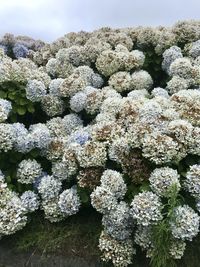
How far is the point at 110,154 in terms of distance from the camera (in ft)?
16.4

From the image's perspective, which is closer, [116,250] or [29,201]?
A: [116,250]

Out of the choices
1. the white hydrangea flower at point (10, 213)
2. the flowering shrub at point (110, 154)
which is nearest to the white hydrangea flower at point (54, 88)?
the flowering shrub at point (110, 154)

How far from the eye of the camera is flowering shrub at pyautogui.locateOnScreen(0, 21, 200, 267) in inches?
181

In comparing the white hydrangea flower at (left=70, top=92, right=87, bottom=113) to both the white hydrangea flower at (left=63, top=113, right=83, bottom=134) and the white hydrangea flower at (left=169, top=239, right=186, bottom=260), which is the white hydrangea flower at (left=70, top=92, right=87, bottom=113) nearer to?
the white hydrangea flower at (left=63, top=113, right=83, bottom=134)

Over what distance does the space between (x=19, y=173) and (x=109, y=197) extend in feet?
3.67

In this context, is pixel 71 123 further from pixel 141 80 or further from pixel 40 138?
pixel 141 80

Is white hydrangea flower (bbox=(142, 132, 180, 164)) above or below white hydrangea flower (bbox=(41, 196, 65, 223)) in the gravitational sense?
above

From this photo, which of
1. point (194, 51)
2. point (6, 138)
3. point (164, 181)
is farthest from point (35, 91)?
point (194, 51)

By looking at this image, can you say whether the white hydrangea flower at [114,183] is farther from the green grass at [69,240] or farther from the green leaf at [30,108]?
the green leaf at [30,108]

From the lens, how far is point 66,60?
7.52 meters

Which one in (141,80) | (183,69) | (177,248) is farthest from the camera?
(141,80)

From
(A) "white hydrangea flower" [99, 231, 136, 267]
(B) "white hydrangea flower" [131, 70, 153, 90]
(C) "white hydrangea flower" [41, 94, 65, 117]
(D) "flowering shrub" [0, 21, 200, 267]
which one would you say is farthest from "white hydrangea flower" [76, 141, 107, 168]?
(B) "white hydrangea flower" [131, 70, 153, 90]

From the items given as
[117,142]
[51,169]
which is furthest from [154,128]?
[51,169]

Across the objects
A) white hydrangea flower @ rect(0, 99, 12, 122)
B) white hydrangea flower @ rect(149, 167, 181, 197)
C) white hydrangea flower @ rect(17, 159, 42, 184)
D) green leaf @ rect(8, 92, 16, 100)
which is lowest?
white hydrangea flower @ rect(17, 159, 42, 184)
